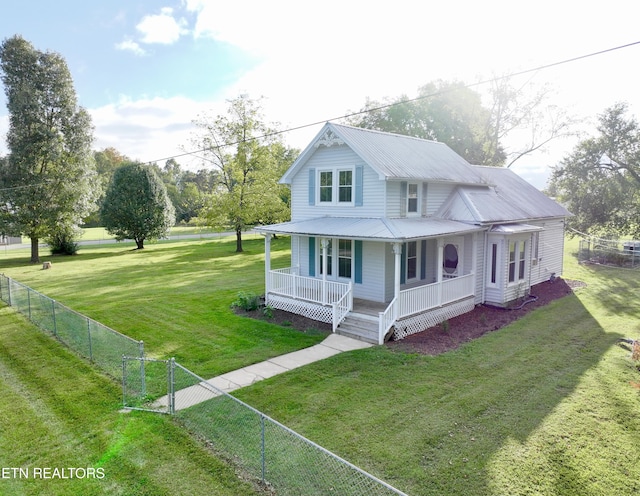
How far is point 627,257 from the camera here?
89.5 feet

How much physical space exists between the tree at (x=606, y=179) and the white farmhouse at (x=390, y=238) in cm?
1855

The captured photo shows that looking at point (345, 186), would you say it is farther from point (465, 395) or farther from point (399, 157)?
point (465, 395)

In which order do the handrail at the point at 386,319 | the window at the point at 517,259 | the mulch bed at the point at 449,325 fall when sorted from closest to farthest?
the mulch bed at the point at 449,325 < the handrail at the point at 386,319 < the window at the point at 517,259

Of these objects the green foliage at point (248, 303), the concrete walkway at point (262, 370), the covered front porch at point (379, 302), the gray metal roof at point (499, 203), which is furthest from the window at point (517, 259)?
the green foliage at point (248, 303)

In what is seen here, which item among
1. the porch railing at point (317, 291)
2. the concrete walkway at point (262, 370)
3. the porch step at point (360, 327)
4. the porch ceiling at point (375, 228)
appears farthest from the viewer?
the porch railing at point (317, 291)

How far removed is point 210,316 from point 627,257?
1045 inches

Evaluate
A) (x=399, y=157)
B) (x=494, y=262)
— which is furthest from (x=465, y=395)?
(x=399, y=157)

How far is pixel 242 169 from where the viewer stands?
3659 cm

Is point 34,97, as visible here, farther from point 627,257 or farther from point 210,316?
point 627,257

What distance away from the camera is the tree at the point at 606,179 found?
3141 centimetres

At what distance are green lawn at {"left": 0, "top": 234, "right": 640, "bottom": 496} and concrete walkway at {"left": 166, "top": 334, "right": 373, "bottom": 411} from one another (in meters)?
0.40

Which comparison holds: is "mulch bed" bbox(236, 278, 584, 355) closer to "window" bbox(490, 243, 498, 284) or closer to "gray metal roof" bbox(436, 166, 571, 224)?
"window" bbox(490, 243, 498, 284)

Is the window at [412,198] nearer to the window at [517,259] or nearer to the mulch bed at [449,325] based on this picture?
the window at [517,259]

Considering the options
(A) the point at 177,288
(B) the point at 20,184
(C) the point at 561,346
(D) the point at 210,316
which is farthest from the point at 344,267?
(B) the point at 20,184
